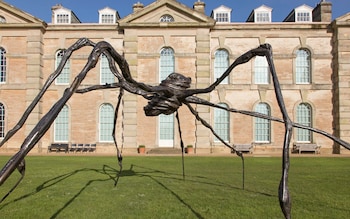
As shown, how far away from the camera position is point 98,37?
2419cm

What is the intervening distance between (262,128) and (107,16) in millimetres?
15072

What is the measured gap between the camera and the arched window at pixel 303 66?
941 inches

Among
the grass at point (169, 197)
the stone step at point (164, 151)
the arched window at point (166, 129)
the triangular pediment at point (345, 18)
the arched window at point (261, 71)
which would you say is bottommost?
the stone step at point (164, 151)

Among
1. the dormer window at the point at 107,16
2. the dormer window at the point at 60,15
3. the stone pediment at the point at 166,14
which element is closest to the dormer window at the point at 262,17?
the stone pediment at the point at 166,14

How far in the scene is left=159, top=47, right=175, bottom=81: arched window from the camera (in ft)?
78.4

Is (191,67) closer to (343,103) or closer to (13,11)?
(343,103)

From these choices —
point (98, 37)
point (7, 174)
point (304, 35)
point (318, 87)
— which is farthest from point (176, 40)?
point (7, 174)

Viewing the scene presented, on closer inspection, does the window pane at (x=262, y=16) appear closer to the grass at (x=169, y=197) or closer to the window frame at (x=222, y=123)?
the window frame at (x=222, y=123)

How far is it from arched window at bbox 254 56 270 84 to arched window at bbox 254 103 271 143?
1.77 meters

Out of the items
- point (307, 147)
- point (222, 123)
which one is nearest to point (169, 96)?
point (222, 123)

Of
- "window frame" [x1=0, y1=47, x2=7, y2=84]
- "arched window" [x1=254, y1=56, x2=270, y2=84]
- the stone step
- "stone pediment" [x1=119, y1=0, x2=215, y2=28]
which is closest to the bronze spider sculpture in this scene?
the stone step

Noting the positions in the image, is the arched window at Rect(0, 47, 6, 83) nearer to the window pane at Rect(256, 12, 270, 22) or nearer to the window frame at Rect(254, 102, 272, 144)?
the window frame at Rect(254, 102, 272, 144)

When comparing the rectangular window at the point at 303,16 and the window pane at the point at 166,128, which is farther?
the rectangular window at the point at 303,16

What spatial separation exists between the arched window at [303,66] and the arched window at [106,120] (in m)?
13.6
